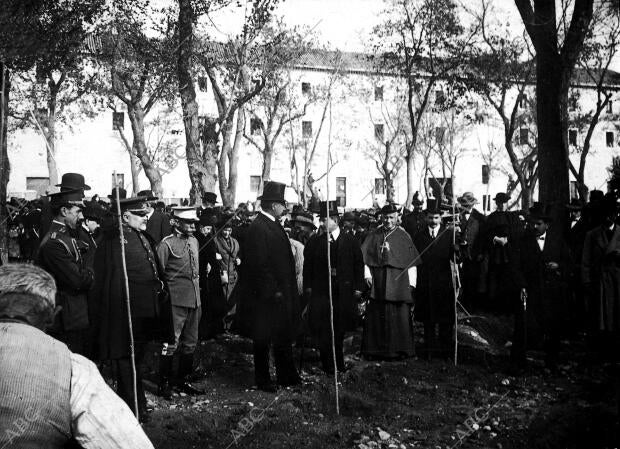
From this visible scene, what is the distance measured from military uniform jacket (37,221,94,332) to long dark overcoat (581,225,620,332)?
6.32 m

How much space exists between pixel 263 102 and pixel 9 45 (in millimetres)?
26859

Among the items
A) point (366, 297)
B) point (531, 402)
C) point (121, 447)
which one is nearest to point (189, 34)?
point (366, 297)

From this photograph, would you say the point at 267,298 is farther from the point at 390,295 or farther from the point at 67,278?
the point at 390,295

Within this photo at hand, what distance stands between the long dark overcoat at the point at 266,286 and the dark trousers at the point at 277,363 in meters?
0.13

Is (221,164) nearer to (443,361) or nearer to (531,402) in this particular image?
(443,361)

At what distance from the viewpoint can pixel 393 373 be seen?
8359mm

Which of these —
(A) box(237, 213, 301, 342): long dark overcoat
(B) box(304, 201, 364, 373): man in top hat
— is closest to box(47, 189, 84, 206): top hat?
(A) box(237, 213, 301, 342): long dark overcoat

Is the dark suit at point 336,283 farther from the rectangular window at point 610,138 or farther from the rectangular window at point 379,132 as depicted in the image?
the rectangular window at point 610,138

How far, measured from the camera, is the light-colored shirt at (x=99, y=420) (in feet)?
6.69

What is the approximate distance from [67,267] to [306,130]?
49793 millimetres

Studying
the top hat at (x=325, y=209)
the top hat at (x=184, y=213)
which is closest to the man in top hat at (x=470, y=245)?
the top hat at (x=325, y=209)

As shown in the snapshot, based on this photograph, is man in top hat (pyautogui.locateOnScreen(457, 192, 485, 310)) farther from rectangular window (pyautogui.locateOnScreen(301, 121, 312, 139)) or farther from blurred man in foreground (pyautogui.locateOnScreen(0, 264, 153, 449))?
rectangular window (pyautogui.locateOnScreen(301, 121, 312, 139))

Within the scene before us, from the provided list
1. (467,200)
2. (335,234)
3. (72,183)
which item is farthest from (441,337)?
(72,183)

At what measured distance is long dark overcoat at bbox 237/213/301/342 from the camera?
7336 millimetres
